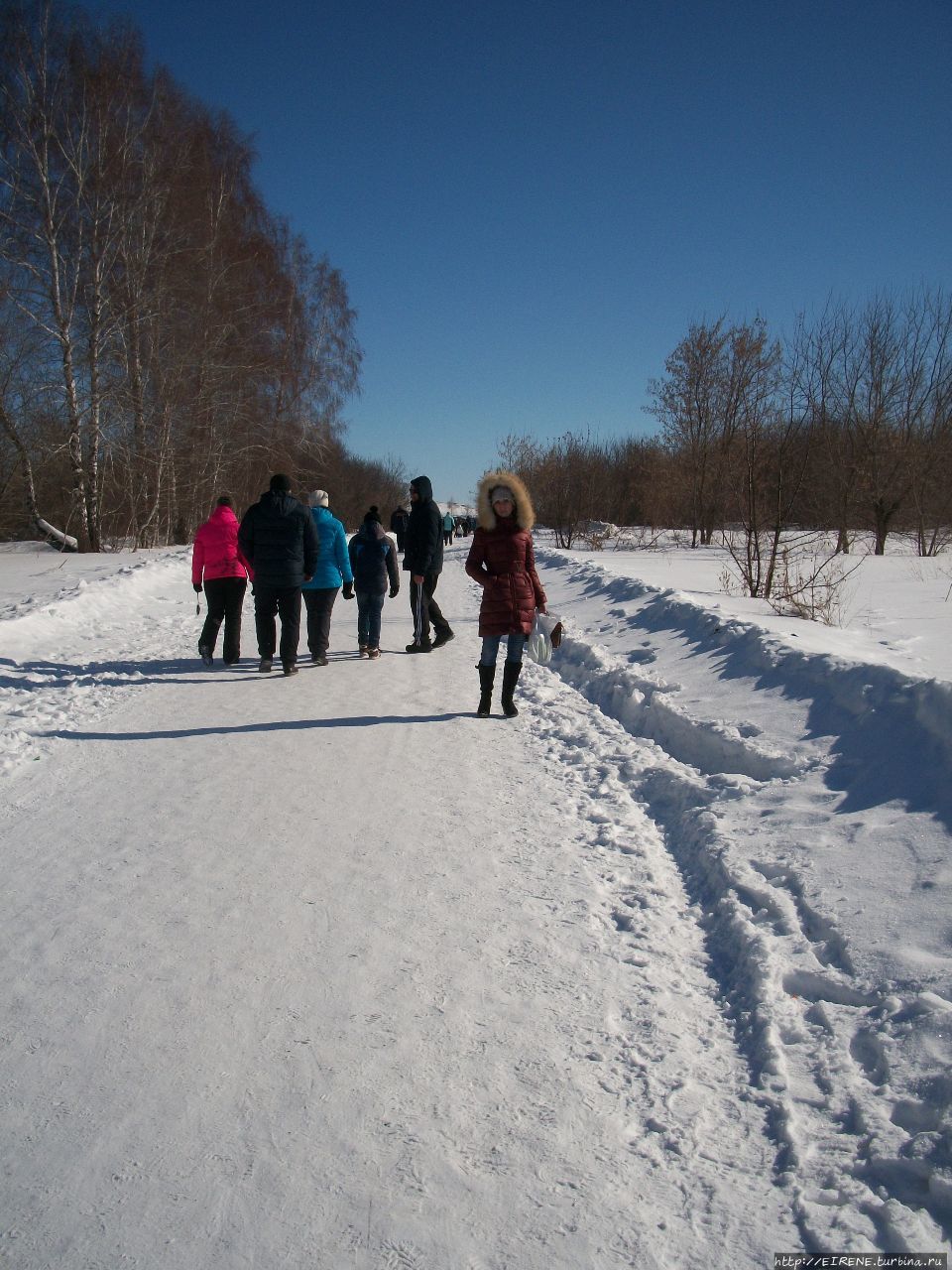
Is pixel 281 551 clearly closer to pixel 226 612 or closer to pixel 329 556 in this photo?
pixel 329 556

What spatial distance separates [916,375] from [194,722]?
2259cm

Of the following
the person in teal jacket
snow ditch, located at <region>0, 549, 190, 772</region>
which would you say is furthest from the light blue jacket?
snow ditch, located at <region>0, 549, 190, 772</region>

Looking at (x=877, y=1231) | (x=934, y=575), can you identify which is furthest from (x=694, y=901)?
(x=934, y=575)

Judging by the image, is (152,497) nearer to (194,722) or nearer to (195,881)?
(194,722)

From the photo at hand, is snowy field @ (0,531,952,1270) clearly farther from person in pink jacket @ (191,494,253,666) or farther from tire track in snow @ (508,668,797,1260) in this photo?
person in pink jacket @ (191,494,253,666)

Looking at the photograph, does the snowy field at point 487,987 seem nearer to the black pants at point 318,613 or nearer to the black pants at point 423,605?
the black pants at point 318,613

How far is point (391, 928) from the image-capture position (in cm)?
338

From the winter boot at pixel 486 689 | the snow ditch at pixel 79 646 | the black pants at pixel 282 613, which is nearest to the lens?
the snow ditch at pixel 79 646

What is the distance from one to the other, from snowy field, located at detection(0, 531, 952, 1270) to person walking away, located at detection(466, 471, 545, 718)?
93 cm

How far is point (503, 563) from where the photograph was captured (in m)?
6.79

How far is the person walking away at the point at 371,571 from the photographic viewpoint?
9.45 metres

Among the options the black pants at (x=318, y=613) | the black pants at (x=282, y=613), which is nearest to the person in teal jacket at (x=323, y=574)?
the black pants at (x=318, y=613)

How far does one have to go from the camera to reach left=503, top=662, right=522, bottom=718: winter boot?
6.96m

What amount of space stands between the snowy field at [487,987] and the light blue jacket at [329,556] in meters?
2.93
